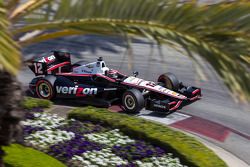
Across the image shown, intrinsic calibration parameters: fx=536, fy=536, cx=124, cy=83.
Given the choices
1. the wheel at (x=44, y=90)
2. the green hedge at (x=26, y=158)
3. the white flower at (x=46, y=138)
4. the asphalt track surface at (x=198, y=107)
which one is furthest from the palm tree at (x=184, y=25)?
the wheel at (x=44, y=90)

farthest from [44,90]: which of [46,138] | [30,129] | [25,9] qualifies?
[25,9]

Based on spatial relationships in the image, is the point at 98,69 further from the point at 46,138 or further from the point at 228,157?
the point at 228,157

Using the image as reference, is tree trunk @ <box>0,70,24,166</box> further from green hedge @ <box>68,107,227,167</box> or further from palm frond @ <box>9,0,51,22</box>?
green hedge @ <box>68,107,227,167</box>

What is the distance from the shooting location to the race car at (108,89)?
1412 centimetres

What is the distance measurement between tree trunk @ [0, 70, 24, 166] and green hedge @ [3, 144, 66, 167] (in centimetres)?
237

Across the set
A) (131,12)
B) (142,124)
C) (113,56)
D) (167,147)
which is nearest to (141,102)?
(142,124)

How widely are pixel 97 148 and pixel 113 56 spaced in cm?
1032

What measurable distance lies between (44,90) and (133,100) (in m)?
2.79

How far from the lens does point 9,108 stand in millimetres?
5938

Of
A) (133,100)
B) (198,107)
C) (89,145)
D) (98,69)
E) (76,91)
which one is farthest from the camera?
(198,107)

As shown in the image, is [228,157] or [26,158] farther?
[228,157]

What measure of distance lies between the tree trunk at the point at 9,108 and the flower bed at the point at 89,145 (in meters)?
3.50

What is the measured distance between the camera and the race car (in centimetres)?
1412

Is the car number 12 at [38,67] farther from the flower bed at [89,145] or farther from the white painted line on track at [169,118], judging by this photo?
the flower bed at [89,145]
